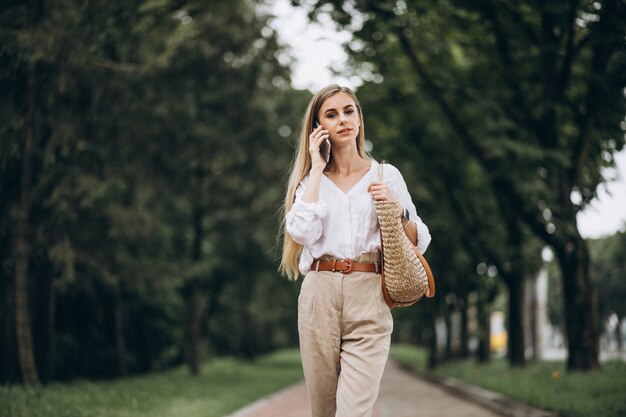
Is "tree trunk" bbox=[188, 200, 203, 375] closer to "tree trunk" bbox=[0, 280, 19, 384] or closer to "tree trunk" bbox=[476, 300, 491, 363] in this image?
"tree trunk" bbox=[0, 280, 19, 384]

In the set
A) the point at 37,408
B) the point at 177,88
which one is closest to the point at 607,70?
the point at 177,88

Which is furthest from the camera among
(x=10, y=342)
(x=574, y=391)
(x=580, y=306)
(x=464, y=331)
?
(x=464, y=331)

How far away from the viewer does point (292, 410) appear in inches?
492

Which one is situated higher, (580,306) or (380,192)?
(380,192)

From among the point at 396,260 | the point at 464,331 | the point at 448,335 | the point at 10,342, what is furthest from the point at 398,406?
the point at 448,335

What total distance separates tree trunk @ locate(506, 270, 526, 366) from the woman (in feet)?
51.5

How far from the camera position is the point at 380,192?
11.7 feet

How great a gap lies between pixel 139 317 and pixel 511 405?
54.5ft

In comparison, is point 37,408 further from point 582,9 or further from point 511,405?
point 582,9

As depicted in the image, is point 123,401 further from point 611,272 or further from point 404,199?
point 611,272

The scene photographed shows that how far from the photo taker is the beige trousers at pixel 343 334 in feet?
11.7

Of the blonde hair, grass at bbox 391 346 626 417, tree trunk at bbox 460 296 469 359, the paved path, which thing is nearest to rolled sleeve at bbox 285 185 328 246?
the blonde hair

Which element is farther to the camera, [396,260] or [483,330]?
[483,330]

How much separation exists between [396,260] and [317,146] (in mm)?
672
